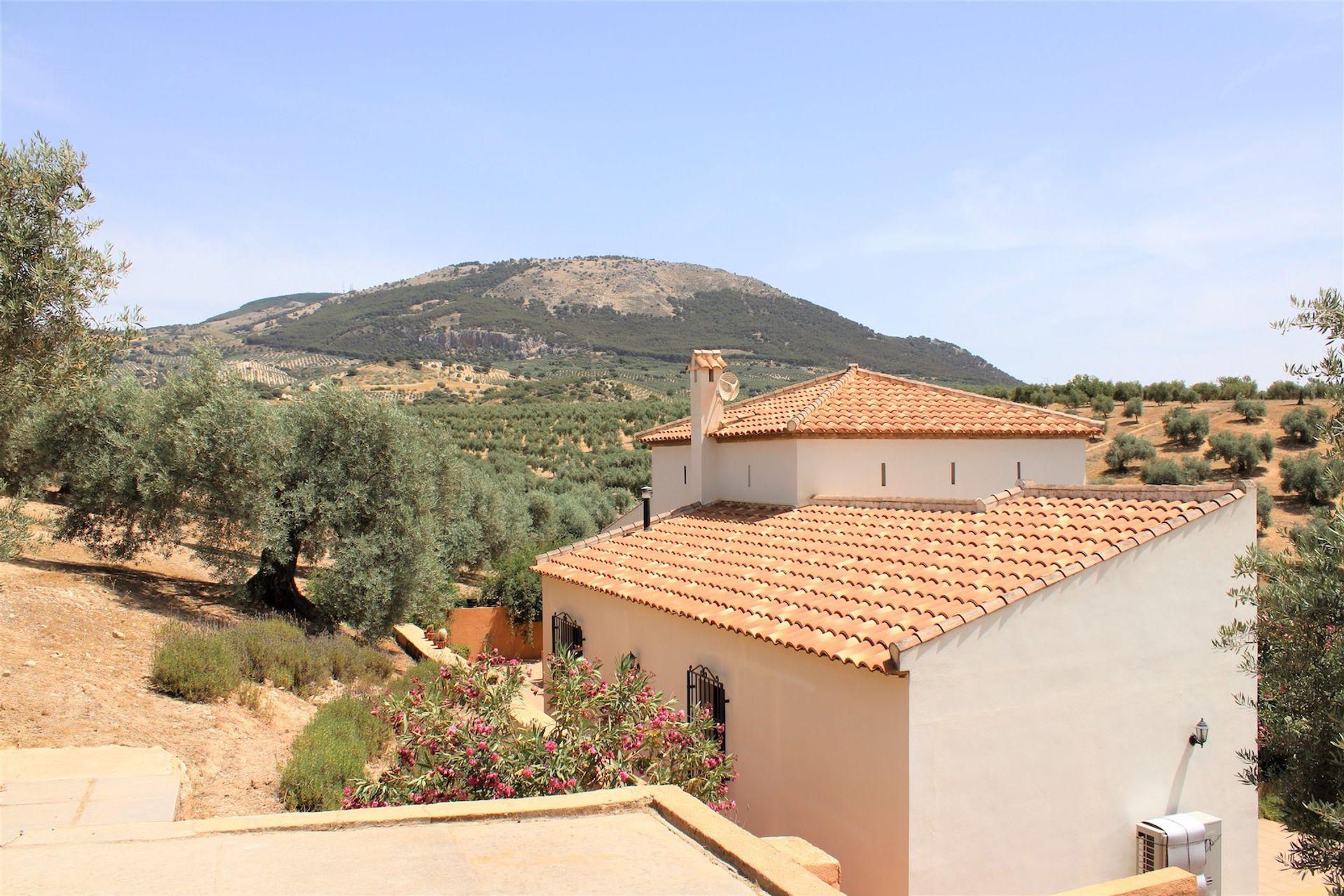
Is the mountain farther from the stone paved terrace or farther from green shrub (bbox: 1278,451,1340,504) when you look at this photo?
the stone paved terrace

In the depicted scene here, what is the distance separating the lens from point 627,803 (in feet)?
17.5

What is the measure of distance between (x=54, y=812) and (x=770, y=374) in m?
66.8

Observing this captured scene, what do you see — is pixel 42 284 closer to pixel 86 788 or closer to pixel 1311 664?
pixel 86 788

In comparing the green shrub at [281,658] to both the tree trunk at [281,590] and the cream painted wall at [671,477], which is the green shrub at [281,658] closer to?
the tree trunk at [281,590]

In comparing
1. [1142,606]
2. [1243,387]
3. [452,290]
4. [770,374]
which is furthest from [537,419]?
[452,290]

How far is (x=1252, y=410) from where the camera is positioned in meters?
41.2

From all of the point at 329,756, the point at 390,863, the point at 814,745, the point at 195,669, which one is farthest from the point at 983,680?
the point at 195,669

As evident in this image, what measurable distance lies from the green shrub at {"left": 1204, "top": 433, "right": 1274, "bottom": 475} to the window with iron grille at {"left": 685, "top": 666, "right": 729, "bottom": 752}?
3309cm

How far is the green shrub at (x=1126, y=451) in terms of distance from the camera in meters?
37.4

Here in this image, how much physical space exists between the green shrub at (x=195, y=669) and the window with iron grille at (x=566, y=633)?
15.2ft

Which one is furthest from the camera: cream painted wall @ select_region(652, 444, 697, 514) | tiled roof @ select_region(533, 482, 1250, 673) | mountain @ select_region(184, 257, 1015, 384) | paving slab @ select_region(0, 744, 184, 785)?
mountain @ select_region(184, 257, 1015, 384)

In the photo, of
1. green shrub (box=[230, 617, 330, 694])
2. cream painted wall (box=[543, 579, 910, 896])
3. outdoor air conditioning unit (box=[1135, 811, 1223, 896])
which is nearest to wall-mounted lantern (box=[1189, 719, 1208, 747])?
outdoor air conditioning unit (box=[1135, 811, 1223, 896])

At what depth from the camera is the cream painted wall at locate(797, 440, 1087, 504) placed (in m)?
13.5

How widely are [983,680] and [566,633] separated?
8226mm
